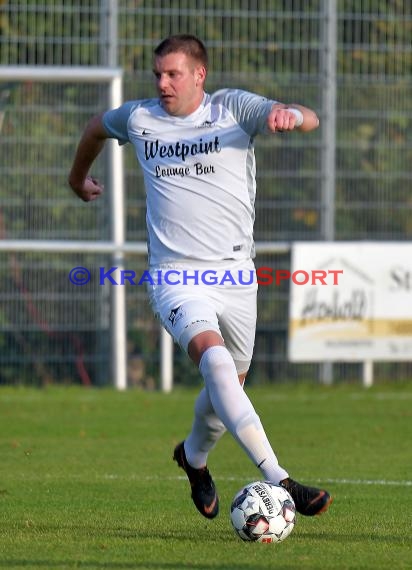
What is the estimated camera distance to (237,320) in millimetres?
6992

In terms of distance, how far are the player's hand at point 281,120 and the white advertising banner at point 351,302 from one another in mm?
9258

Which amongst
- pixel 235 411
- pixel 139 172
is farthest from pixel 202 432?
pixel 139 172

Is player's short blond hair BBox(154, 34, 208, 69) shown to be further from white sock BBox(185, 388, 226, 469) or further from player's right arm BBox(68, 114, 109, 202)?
white sock BBox(185, 388, 226, 469)

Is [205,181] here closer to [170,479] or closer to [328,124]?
[170,479]

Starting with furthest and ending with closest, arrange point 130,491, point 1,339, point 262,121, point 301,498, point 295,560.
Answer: point 1,339 < point 130,491 < point 262,121 < point 301,498 < point 295,560

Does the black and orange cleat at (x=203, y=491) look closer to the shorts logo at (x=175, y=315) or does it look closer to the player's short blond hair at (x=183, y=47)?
the shorts logo at (x=175, y=315)

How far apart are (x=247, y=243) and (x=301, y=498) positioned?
1.38 meters

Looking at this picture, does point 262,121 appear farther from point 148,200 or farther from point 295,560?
point 295,560

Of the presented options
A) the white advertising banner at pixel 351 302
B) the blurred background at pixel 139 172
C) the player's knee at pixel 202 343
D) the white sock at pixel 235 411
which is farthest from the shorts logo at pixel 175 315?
the blurred background at pixel 139 172

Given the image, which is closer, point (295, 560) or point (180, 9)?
point (295, 560)

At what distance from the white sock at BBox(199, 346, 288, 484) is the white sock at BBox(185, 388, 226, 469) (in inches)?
22.7

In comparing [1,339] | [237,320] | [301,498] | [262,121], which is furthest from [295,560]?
[1,339]

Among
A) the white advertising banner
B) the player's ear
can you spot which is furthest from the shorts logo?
the white advertising banner

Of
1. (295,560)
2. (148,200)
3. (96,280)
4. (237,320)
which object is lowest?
(96,280)
